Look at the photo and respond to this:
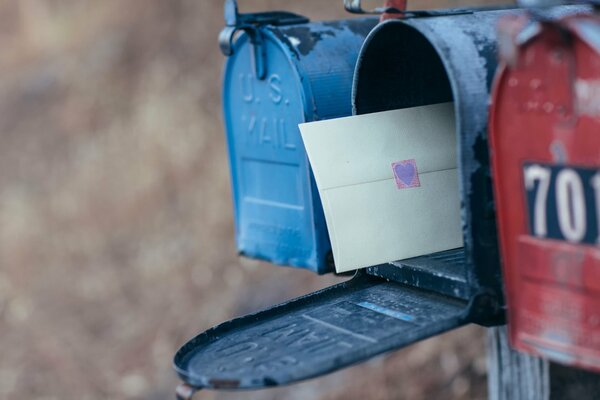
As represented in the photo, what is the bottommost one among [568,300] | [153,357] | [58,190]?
[153,357]

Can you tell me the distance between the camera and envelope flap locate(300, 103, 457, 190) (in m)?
2.03

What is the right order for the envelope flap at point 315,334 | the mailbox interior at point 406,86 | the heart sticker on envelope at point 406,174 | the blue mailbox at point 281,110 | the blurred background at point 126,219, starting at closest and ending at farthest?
the envelope flap at point 315,334 < the mailbox interior at point 406,86 < the heart sticker on envelope at point 406,174 < the blue mailbox at point 281,110 < the blurred background at point 126,219

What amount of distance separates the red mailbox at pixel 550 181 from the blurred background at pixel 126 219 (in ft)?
8.17

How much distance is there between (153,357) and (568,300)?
13.3 feet

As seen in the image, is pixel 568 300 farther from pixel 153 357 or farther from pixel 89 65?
pixel 89 65

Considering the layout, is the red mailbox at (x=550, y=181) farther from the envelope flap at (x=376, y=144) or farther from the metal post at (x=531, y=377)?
the metal post at (x=531, y=377)

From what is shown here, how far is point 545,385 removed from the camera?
2.29m

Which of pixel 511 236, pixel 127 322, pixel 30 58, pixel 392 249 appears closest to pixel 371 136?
pixel 392 249

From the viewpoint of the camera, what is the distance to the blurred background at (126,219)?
5062 mm

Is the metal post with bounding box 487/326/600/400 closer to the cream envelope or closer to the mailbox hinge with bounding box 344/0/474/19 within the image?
the cream envelope

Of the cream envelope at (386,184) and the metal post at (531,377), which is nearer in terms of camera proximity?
the cream envelope at (386,184)

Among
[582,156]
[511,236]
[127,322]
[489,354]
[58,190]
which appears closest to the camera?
[582,156]

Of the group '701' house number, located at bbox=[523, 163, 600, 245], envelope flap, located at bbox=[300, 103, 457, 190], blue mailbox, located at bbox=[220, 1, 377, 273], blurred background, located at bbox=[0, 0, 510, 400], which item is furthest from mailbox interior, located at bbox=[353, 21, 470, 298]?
blurred background, located at bbox=[0, 0, 510, 400]

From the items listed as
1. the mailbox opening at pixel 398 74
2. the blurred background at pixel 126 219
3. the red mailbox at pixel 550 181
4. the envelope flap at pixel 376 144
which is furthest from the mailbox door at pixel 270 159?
the blurred background at pixel 126 219
